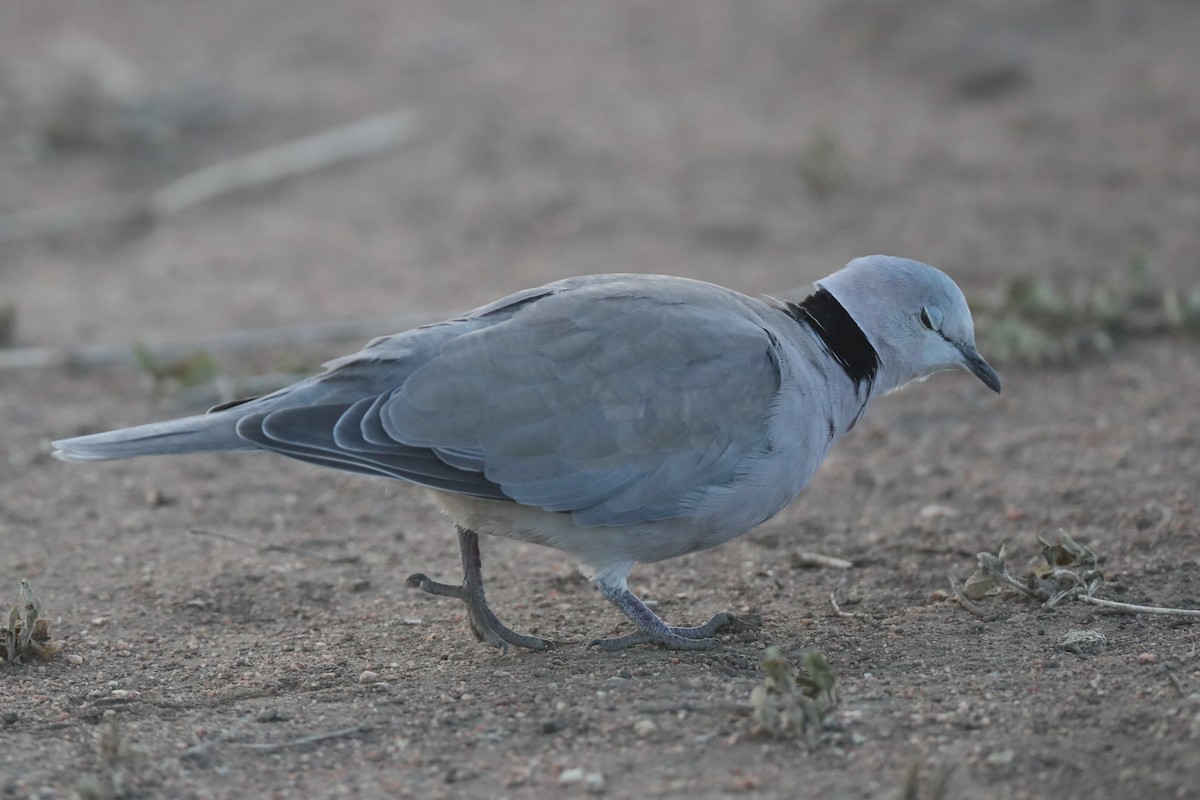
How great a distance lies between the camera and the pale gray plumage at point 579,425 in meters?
3.81

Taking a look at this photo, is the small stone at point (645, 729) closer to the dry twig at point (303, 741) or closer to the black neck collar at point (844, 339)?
the dry twig at point (303, 741)

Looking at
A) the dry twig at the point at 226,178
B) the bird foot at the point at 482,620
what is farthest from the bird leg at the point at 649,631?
the dry twig at the point at 226,178

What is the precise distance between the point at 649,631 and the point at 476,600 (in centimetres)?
53

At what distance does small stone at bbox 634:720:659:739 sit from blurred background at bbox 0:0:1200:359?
4.20 meters

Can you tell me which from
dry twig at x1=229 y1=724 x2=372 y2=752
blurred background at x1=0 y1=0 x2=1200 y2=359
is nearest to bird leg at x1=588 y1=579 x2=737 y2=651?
dry twig at x1=229 y1=724 x2=372 y2=752

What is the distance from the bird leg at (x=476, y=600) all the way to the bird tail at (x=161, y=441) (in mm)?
759

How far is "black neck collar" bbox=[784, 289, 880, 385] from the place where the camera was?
4.27 m

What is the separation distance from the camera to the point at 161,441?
3.70 meters

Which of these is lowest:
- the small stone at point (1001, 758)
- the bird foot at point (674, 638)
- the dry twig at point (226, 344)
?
the small stone at point (1001, 758)

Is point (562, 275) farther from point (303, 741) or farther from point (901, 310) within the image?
point (303, 741)

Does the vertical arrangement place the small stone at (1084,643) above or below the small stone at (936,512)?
below

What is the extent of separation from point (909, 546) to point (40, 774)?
287cm

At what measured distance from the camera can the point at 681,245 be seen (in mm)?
8102

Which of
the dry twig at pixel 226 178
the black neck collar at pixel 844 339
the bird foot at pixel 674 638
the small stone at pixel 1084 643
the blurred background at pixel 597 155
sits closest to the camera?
the small stone at pixel 1084 643
